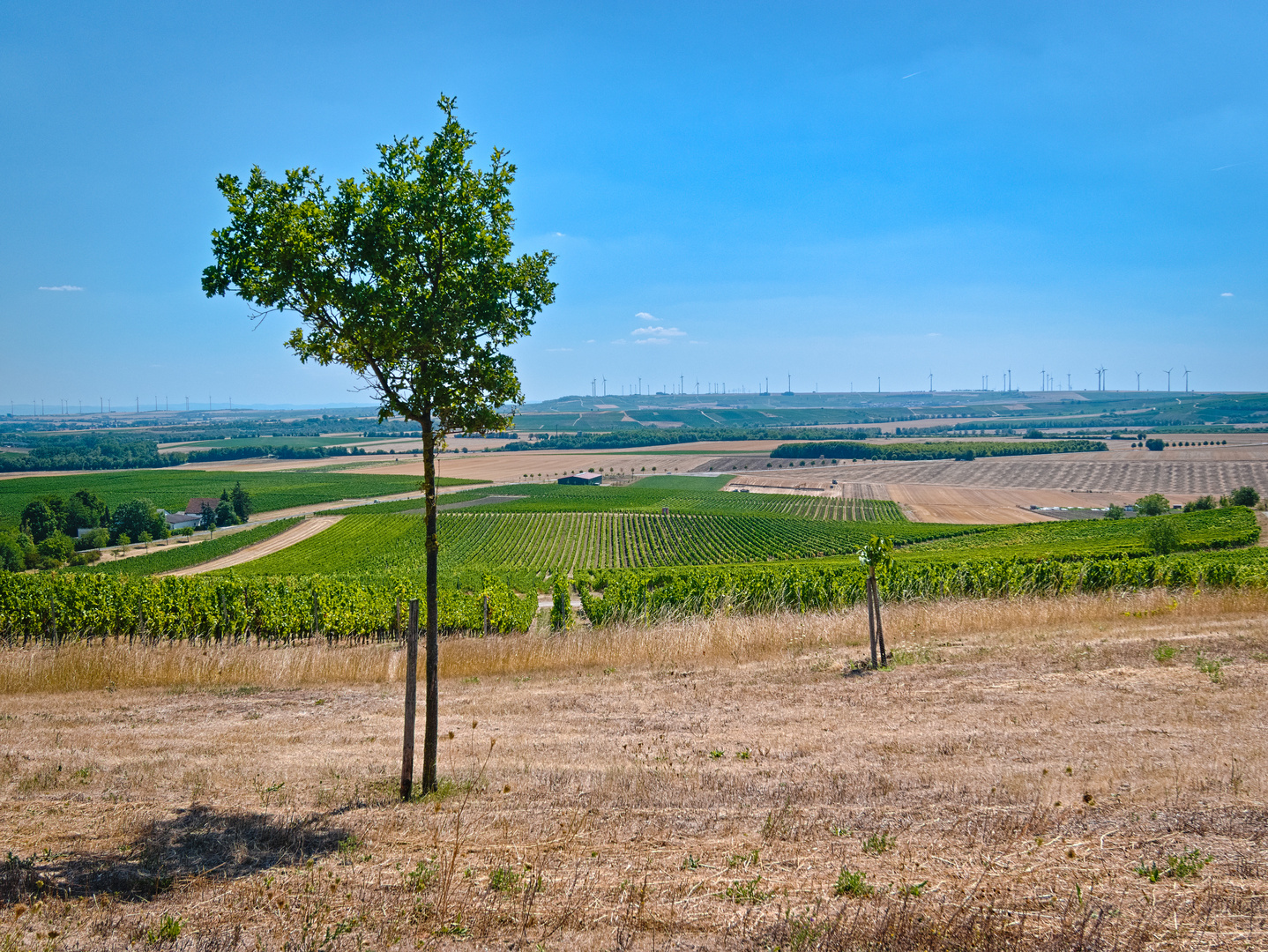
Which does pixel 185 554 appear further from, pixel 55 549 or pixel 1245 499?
pixel 1245 499

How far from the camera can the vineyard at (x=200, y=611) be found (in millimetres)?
21453

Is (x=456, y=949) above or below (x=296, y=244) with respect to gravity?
below

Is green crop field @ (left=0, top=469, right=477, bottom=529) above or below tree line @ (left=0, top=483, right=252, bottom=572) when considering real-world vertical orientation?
above

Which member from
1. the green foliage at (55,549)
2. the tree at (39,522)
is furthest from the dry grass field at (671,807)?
the tree at (39,522)

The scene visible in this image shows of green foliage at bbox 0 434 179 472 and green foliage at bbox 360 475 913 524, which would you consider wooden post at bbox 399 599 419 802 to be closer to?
Answer: green foliage at bbox 360 475 913 524

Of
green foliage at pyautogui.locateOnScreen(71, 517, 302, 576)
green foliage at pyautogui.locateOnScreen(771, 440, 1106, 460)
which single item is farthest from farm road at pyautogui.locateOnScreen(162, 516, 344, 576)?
green foliage at pyautogui.locateOnScreen(771, 440, 1106, 460)

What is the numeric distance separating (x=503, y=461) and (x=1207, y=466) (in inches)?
5301

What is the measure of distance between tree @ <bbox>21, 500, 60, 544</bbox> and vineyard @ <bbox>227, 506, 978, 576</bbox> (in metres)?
30.6

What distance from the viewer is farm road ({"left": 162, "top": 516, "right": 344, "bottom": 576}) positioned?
216 feet

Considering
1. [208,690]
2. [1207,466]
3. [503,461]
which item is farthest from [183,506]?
[1207,466]

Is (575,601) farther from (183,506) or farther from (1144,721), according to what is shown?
(183,506)

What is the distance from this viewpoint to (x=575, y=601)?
4888 cm

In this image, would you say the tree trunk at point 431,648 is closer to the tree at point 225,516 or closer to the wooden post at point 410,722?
the wooden post at point 410,722

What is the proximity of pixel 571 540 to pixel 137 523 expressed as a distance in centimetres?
5152
